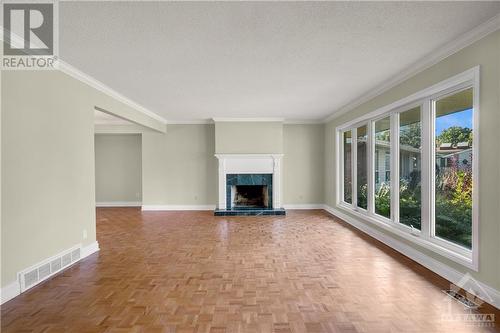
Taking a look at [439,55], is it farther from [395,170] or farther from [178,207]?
[178,207]

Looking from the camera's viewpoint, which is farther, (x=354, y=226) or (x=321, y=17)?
(x=354, y=226)

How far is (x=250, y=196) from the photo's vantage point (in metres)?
7.67

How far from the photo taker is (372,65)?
342 cm

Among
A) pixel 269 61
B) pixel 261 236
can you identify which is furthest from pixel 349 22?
pixel 261 236

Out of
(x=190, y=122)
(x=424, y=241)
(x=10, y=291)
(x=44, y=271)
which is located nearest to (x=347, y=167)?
(x=424, y=241)

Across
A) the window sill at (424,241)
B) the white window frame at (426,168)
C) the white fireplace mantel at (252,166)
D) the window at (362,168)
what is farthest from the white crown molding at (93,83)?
the window sill at (424,241)

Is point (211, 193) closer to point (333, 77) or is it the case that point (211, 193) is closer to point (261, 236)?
point (261, 236)

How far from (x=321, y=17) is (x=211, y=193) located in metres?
6.02

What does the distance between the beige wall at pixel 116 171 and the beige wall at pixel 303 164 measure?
14.9 feet

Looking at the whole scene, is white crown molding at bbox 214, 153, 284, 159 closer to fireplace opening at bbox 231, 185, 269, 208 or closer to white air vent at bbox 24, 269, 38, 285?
fireplace opening at bbox 231, 185, 269, 208

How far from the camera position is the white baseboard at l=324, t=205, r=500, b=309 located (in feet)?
7.98

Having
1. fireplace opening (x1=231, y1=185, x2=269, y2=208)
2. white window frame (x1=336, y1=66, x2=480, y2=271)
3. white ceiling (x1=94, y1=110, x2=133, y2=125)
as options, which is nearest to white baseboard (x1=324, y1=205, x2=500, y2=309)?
white window frame (x1=336, y1=66, x2=480, y2=271)

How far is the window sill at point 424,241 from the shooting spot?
9.05 feet

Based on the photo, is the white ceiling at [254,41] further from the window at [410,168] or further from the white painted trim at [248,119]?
the white painted trim at [248,119]
